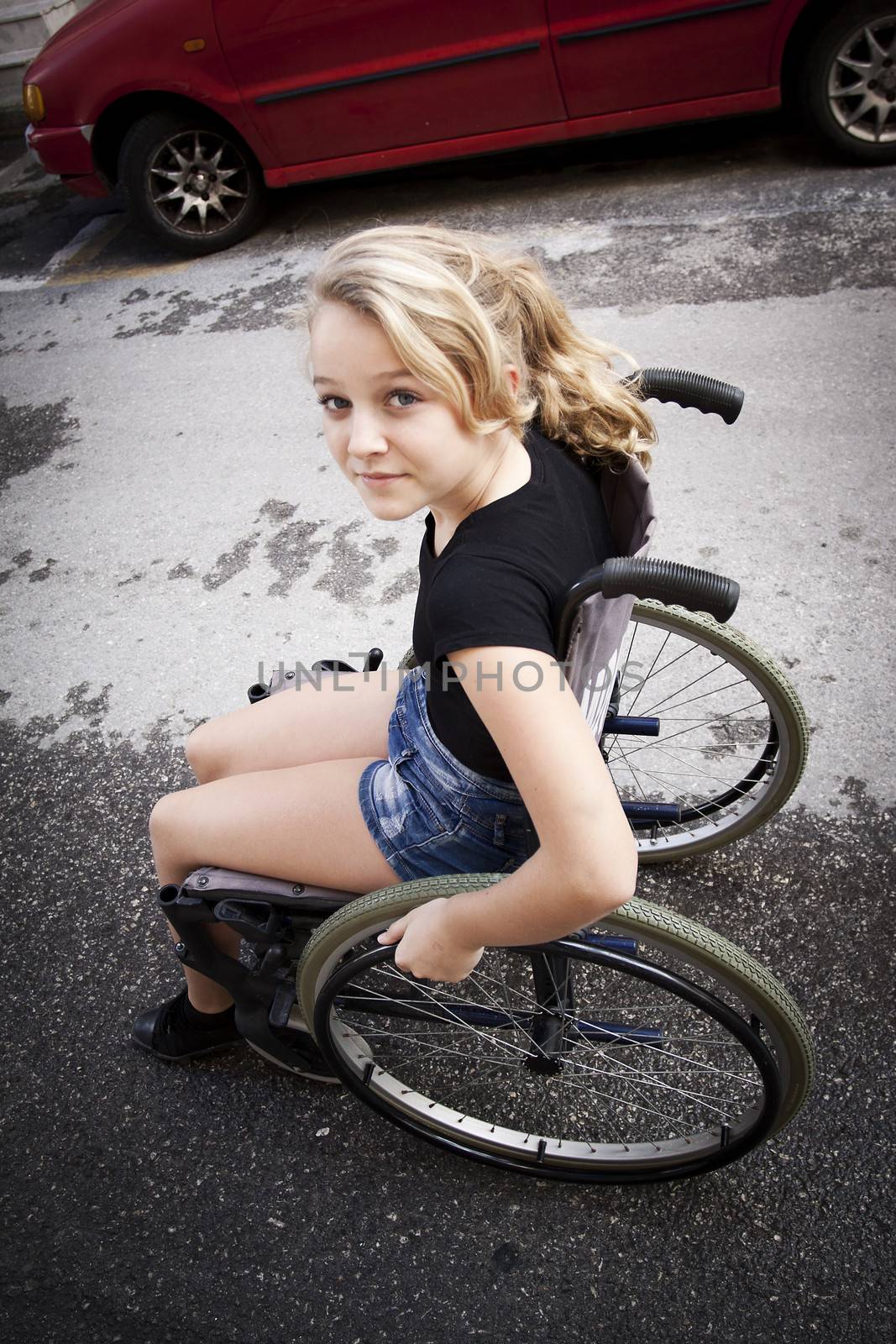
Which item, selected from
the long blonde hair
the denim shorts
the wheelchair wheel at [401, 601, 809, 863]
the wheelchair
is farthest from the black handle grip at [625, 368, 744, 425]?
the denim shorts

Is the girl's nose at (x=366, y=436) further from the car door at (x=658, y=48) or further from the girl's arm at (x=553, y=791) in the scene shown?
the car door at (x=658, y=48)

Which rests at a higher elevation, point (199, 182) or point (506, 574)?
point (199, 182)

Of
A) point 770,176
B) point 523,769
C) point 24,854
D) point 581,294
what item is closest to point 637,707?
point 523,769

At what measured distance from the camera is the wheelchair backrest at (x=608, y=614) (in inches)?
51.1

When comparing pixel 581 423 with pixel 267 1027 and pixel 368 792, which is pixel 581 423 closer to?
pixel 368 792

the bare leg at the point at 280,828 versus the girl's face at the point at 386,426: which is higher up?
the girl's face at the point at 386,426

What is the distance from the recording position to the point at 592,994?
6.69ft

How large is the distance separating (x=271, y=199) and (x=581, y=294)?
7.01 feet

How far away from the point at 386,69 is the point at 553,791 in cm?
410

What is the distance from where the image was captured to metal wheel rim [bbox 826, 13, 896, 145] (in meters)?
3.85

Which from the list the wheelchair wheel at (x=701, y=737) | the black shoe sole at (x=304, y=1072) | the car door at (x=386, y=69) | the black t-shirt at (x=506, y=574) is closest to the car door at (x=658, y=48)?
the car door at (x=386, y=69)

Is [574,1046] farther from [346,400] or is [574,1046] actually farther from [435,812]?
[346,400]

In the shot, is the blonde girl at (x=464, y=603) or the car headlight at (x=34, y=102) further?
the car headlight at (x=34, y=102)

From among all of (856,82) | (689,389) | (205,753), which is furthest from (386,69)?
(205,753)
